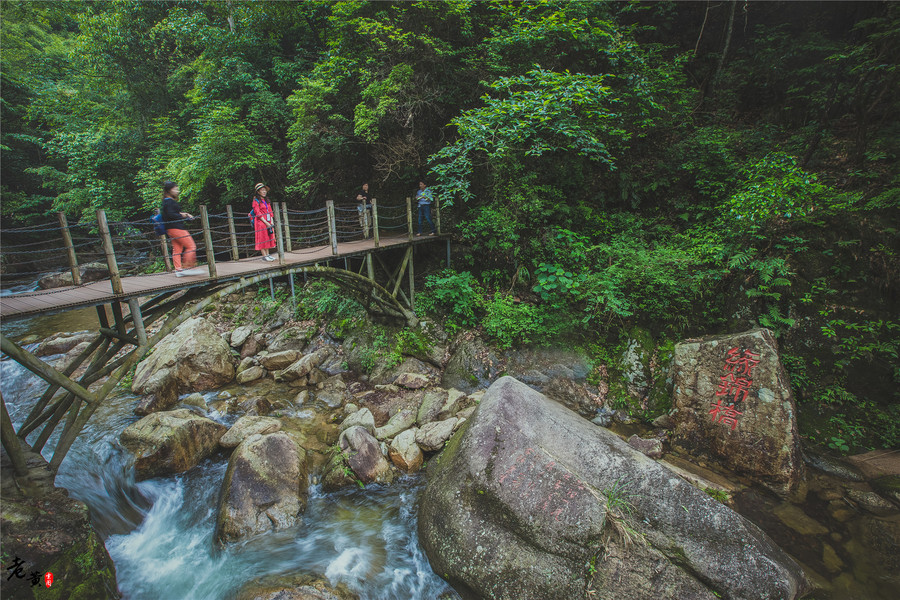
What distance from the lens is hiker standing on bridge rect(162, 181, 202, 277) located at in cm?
528

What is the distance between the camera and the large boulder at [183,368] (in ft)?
25.4

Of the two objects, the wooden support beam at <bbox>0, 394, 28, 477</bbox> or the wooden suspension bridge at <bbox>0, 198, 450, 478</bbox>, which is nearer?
the wooden support beam at <bbox>0, 394, 28, 477</bbox>

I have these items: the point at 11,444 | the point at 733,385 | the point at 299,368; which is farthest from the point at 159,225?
the point at 733,385

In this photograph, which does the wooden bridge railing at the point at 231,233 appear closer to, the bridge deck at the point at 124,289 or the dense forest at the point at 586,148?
the bridge deck at the point at 124,289

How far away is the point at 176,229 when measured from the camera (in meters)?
5.40

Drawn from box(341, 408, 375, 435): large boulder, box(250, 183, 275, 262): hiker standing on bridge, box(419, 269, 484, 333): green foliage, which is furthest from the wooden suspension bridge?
box(341, 408, 375, 435): large boulder

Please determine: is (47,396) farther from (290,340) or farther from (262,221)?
(290,340)

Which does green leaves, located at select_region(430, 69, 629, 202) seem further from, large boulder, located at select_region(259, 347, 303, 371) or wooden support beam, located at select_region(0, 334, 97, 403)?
wooden support beam, located at select_region(0, 334, 97, 403)

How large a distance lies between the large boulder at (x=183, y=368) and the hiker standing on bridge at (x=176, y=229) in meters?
3.68

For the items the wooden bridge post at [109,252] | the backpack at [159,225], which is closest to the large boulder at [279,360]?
the backpack at [159,225]

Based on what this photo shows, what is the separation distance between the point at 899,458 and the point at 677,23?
→ 1307cm

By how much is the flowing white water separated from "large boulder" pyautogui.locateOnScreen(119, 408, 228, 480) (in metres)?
0.16

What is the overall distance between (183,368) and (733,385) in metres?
10.7

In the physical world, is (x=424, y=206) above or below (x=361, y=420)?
above
